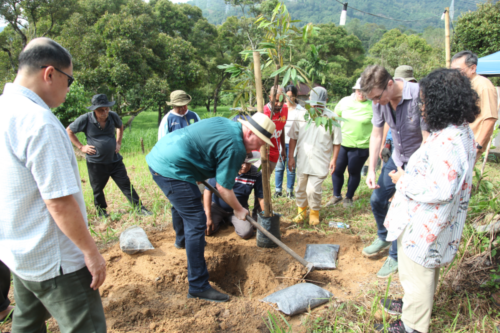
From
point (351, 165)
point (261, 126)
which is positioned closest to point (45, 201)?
point (261, 126)

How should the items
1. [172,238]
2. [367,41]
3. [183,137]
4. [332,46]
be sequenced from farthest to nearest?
[367,41] < [332,46] < [172,238] < [183,137]

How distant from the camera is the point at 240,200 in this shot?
356 cm

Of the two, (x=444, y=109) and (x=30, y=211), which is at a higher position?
(x=444, y=109)

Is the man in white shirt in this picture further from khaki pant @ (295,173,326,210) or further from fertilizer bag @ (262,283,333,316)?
fertilizer bag @ (262,283,333,316)

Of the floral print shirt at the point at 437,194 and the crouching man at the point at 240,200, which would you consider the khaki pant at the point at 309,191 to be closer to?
the crouching man at the point at 240,200

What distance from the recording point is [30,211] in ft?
4.30

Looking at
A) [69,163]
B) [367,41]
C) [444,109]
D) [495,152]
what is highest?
[367,41]

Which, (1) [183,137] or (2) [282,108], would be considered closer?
(1) [183,137]

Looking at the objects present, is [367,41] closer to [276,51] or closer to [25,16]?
Answer: [25,16]

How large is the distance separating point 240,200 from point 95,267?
223 cm

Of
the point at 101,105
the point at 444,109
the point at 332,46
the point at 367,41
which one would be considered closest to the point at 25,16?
the point at 101,105

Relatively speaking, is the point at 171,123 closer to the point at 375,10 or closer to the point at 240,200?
the point at 240,200

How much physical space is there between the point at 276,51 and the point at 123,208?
3.13 m

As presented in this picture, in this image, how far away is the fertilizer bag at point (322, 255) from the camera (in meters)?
2.92
